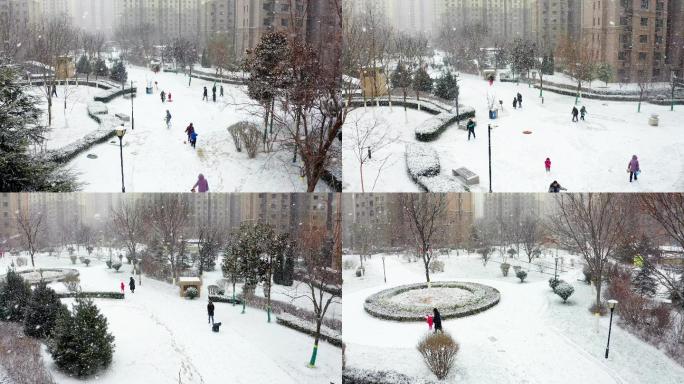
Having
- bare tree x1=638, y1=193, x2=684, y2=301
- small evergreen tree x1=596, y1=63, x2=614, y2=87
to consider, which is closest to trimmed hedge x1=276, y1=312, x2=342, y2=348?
→ bare tree x1=638, y1=193, x2=684, y2=301

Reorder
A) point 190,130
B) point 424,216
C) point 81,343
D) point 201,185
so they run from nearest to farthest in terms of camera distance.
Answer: point 81,343 → point 201,185 → point 190,130 → point 424,216

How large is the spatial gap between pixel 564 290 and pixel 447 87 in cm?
216

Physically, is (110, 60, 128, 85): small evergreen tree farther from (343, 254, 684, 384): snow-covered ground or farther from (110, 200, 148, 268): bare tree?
(343, 254, 684, 384): snow-covered ground

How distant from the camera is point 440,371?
612 centimetres

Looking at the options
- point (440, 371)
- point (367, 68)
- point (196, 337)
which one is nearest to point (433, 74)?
point (367, 68)

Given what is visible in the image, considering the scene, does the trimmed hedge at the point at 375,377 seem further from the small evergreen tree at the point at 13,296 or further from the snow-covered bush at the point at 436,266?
the small evergreen tree at the point at 13,296

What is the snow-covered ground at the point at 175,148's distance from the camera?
19.7 ft

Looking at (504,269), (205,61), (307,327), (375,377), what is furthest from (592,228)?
(205,61)

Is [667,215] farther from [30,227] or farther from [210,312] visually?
[30,227]

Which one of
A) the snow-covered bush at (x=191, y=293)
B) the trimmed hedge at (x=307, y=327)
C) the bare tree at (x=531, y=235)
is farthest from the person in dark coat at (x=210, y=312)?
the bare tree at (x=531, y=235)

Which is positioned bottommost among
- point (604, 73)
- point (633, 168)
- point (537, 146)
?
point (633, 168)

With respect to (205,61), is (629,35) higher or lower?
higher

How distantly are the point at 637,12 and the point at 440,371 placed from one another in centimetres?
372

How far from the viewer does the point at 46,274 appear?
6125mm
